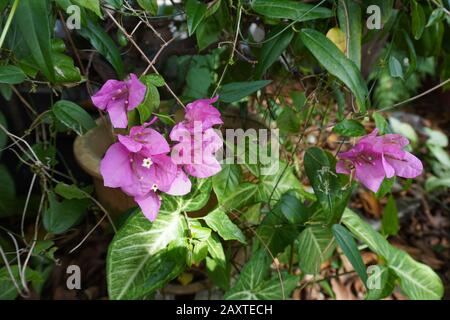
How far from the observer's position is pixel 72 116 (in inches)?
35.2

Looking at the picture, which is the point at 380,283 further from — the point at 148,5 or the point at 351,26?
the point at 148,5

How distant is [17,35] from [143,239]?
430 mm

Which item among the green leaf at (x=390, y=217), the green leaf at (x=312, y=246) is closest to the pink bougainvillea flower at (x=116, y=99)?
the green leaf at (x=312, y=246)

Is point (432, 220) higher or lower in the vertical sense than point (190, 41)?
lower

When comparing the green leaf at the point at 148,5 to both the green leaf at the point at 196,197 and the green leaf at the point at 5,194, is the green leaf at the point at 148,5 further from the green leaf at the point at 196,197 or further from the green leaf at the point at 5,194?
the green leaf at the point at 5,194

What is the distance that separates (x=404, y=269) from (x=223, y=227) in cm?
53

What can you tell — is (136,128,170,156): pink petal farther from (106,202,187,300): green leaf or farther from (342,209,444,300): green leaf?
(342,209,444,300): green leaf

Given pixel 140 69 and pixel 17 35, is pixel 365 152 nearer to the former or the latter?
pixel 17 35

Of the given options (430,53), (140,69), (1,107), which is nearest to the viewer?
(430,53)

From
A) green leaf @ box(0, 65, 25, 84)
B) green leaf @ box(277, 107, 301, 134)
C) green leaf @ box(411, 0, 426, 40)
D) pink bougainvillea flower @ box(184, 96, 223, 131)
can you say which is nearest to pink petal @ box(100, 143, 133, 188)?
pink bougainvillea flower @ box(184, 96, 223, 131)

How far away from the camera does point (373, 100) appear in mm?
2346

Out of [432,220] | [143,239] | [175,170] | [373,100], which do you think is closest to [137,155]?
[175,170]

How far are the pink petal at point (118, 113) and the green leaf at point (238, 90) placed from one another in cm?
21

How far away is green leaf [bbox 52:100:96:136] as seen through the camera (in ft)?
2.91
